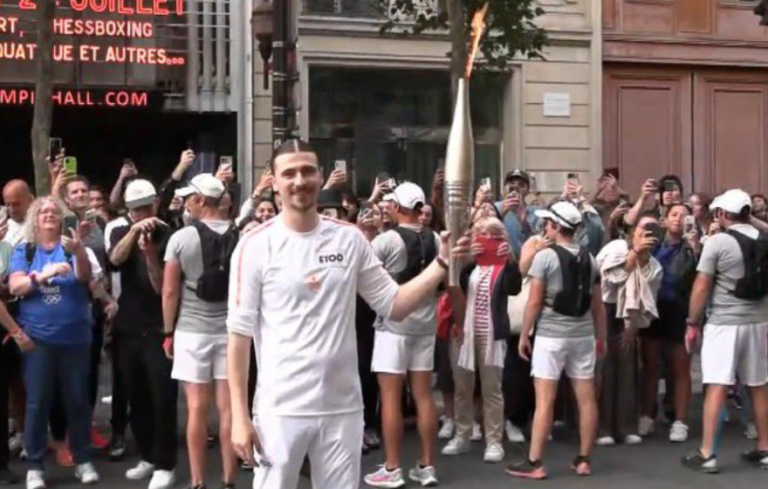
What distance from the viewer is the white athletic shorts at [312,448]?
5711 millimetres

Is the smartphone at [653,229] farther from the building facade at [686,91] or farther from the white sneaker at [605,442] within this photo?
the building facade at [686,91]

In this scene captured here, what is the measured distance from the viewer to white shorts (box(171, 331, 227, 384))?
28.3 feet

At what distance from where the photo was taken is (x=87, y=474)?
9.43 meters

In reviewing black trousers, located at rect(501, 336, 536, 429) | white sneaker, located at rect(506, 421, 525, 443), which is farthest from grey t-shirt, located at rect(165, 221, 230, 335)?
white sneaker, located at rect(506, 421, 525, 443)

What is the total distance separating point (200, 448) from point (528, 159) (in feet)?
43.8

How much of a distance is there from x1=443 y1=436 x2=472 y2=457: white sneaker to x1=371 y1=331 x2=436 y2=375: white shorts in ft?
4.05

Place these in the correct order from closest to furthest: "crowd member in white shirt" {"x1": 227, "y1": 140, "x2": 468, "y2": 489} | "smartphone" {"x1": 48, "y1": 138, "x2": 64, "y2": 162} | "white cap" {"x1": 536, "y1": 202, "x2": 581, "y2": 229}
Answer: "crowd member in white shirt" {"x1": 227, "y1": 140, "x2": 468, "y2": 489} → "white cap" {"x1": 536, "y1": 202, "x2": 581, "y2": 229} → "smartphone" {"x1": 48, "y1": 138, "x2": 64, "y2": 162}

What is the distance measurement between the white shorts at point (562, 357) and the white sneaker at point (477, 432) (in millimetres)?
1445

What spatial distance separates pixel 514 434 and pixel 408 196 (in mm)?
2530

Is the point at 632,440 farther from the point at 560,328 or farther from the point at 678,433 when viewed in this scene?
the point at 560,328

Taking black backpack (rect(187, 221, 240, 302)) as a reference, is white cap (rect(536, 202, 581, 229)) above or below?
above

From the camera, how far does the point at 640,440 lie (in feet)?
36.4

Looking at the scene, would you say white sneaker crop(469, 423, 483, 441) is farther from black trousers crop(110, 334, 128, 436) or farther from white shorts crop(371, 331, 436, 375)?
Result: black trousers crop(110, 334, 128, 436)

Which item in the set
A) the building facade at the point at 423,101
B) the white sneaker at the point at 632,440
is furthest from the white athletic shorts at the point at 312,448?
the building facade at the point at 423,101
